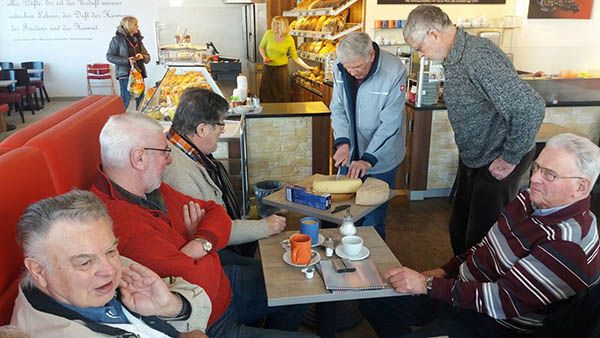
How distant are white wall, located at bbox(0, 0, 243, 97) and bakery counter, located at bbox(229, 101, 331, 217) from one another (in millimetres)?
6067

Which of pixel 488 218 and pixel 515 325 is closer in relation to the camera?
pixel 515 325

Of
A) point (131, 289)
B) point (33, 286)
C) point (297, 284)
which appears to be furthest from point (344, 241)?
point (33, 286)

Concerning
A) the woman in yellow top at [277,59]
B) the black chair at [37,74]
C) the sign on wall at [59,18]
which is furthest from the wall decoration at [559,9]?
the black chair at [37,74]

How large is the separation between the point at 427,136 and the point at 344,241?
108 inches

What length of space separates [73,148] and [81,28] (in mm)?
9424

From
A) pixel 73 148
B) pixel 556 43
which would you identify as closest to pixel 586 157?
pixel 73 148

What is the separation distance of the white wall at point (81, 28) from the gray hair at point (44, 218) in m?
9.08

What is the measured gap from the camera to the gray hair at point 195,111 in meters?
2.28

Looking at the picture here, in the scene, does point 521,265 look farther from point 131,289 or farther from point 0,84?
point 0,84

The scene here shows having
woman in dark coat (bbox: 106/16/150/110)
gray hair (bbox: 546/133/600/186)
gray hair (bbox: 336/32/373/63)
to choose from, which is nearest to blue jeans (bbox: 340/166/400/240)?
gray hair (bbox: 336/32/373/63)

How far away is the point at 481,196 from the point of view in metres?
2.46

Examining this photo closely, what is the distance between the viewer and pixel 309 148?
458 centimetres

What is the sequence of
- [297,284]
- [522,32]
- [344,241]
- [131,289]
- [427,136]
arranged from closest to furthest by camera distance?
[131,289] → [297,284] → [344,241] → [427,136] → [522,32]

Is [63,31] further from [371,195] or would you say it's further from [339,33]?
[371,195]
